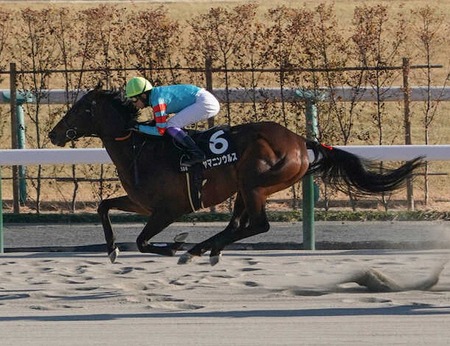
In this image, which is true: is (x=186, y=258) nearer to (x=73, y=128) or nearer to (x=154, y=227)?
(x=154, y=227)

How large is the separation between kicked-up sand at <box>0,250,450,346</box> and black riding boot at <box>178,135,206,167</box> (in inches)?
37.3

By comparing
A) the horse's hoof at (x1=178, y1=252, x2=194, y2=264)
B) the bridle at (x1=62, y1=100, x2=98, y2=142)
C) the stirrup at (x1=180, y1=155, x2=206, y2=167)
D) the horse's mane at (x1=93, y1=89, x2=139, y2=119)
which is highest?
the horse's mane at (x1=93, y1=89, x2=139, y2=119)

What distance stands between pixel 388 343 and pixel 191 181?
10.3 feet

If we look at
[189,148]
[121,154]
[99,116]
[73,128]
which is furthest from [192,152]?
[73,128]

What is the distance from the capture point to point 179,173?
957 cm

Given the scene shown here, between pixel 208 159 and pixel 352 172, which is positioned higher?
pixel 208 159

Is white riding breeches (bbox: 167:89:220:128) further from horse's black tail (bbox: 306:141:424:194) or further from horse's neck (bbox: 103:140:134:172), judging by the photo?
horse's black tail (bbox: 306:141:424:194)

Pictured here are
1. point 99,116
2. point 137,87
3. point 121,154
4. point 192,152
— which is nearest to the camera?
point 192,152

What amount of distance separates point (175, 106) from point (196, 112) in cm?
19

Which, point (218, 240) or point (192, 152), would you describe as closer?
point (192, 152)

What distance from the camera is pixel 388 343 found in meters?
6.82

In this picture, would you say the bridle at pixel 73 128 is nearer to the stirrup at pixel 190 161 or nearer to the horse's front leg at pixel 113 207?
the horse's front leg at pixel 113 207

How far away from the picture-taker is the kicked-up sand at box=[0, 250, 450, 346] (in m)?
7.17

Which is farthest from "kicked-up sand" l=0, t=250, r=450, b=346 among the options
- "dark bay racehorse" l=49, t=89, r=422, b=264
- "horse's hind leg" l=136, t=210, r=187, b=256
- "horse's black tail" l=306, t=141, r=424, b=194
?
"horse's black tail" l=306, t=141, r=424, b=194
